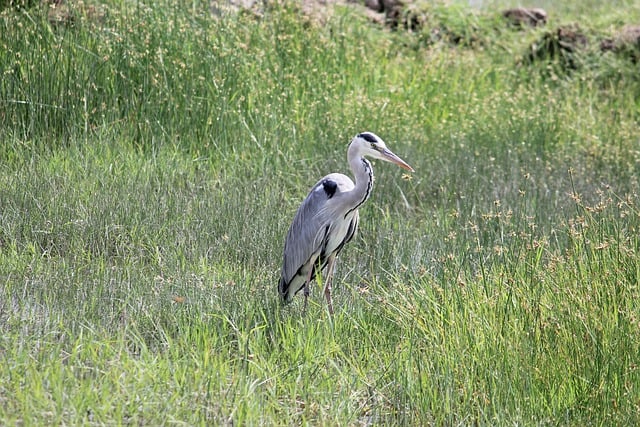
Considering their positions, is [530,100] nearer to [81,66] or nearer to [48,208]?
[81,66]

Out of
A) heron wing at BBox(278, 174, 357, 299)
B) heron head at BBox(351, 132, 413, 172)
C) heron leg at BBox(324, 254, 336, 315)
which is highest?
heron head at BBox(351, 132, 413, 172)

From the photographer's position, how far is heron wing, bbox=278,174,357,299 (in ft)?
17.2

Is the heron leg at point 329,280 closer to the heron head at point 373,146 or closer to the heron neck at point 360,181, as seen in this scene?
the heron neck at point 360,181

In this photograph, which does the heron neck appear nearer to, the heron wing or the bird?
the bird

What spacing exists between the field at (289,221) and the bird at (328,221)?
183 mm

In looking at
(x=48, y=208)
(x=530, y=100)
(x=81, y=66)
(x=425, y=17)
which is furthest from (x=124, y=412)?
(x=425, y=17)

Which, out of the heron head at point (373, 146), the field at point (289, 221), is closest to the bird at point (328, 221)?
the heron head at point (373, 146)

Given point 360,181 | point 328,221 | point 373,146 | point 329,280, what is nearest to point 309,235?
point 328,221

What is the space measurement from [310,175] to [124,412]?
3592mm

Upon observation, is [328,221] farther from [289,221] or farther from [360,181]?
[289,221]

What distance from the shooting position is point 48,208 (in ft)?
19.4

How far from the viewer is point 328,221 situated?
522cm

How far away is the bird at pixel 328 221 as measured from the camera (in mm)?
5133

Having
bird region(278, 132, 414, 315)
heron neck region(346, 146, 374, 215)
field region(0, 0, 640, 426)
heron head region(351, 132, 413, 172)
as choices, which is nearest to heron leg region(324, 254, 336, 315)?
bird region(278, 132, 414, 315)
